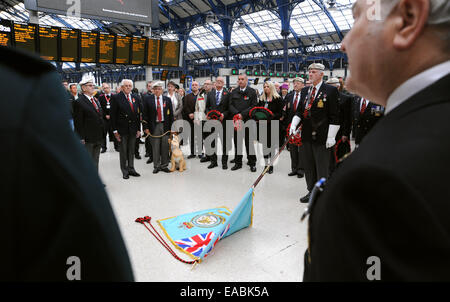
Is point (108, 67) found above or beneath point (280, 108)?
above

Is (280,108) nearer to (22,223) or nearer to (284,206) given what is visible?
(284,206)

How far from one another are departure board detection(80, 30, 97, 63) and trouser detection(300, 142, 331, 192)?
640cm

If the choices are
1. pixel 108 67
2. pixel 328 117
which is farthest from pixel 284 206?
pixel 108 67

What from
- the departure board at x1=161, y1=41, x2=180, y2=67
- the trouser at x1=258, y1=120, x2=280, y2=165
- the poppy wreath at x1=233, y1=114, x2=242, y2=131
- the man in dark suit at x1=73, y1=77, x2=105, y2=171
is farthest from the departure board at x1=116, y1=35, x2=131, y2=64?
the trouser at x1=258, y1=120, x2=280, y2=165

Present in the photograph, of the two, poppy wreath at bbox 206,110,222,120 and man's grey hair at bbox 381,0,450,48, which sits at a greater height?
poppy wreath at bbox 206,110,222,120

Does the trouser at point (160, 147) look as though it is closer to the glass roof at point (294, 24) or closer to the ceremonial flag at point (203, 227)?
the ceremonial flag at point (203, 227)

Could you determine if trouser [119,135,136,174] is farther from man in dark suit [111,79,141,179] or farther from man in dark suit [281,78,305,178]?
man in dark suit [281,78,305,178]

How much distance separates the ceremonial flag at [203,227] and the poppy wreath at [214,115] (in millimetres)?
2647

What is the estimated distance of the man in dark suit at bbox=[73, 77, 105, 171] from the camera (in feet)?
14.4

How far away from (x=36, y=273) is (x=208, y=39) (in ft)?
103

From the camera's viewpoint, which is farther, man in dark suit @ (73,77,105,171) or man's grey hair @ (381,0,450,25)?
man in dark suit @ (73,77,105,171)

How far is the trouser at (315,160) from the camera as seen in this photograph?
3637 millimetres

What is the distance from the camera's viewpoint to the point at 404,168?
0.42 meters

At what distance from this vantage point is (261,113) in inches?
211
